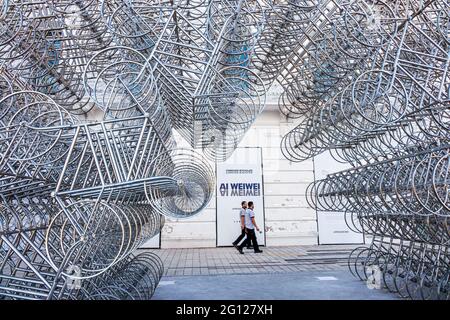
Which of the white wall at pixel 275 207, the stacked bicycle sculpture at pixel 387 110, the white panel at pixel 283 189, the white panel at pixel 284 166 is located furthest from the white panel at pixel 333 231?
the stacked bicycle sculpture at pixel 387 110

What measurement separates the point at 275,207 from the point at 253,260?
2673 mm

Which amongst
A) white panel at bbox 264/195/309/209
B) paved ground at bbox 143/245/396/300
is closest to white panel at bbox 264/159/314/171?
white panel at bbox 264/195/309/209

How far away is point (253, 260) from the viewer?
727 cm

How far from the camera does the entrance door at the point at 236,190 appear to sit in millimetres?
9539

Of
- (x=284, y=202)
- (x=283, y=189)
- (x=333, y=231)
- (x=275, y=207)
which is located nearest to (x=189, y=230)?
(x=275, y=207)

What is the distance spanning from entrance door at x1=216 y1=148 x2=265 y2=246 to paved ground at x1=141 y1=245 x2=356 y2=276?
1.74 ft

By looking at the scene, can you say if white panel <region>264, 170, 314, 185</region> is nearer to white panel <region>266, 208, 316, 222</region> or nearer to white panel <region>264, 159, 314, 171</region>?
white panel <region>264, 159, 314, 171</region>

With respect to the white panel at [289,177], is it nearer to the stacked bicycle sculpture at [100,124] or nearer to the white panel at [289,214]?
the white panel at [289,214]

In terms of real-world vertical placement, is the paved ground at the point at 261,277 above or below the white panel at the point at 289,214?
below

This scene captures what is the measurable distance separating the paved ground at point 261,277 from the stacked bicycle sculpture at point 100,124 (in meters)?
0.75

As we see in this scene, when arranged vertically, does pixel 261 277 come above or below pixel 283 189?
below

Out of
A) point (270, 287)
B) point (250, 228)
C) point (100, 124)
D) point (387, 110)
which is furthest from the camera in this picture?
point (250, 228)

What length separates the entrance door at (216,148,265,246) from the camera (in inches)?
376

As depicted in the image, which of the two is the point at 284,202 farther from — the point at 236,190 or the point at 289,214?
the point at 236,190
